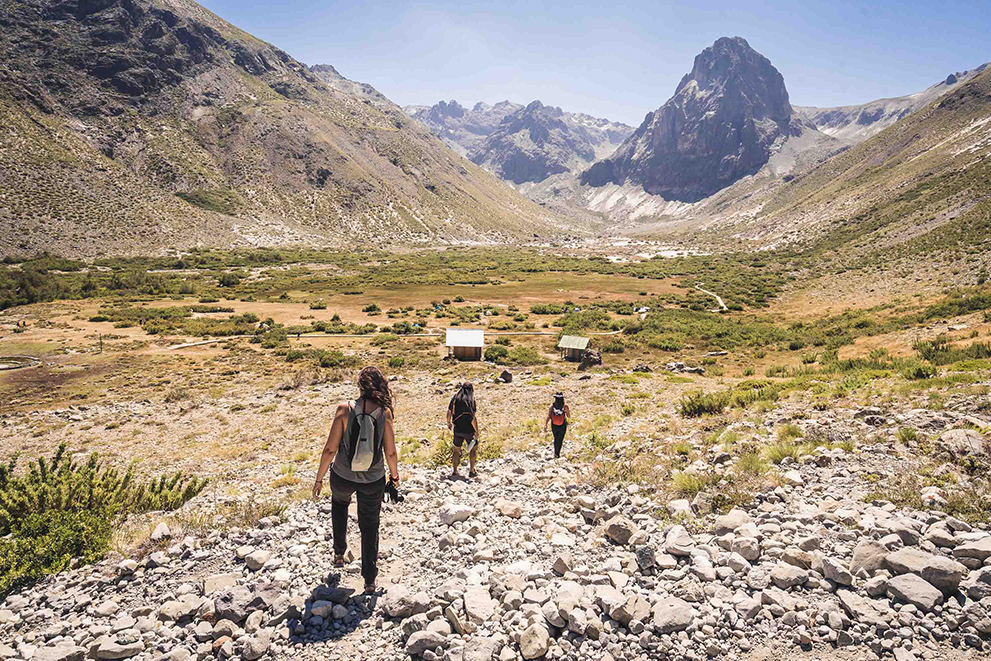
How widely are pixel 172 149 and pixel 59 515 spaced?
15964 centimetres

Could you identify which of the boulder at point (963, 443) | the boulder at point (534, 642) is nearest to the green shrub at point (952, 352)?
the boulder at point (963, 443)

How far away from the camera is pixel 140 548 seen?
6508mm

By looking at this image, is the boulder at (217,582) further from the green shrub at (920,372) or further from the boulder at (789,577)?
the green shrub at (920,372)

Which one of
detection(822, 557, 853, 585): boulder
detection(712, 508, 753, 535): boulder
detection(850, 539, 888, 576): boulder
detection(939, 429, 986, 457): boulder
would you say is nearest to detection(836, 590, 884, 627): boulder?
detection(822, 557, 853, 585): boulder

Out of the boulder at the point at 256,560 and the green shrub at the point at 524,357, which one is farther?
the green shrub at the point at 524,357

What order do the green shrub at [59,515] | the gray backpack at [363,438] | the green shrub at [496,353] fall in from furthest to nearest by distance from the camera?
the green shrub at [496,353] < the green shrub at [59,515] < the gray backpack at [363,438]

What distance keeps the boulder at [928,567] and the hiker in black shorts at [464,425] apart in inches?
279

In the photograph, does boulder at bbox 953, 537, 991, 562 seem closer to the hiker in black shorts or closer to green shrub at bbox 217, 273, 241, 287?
the hiker in black shorts

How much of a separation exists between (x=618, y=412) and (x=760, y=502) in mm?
10594

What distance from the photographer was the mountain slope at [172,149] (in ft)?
309

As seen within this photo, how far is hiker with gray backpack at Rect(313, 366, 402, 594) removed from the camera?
550cm

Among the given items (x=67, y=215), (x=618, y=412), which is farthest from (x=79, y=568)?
(x=67, y=215)

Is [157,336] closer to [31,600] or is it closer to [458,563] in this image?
[31,600]

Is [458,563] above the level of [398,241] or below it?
below
